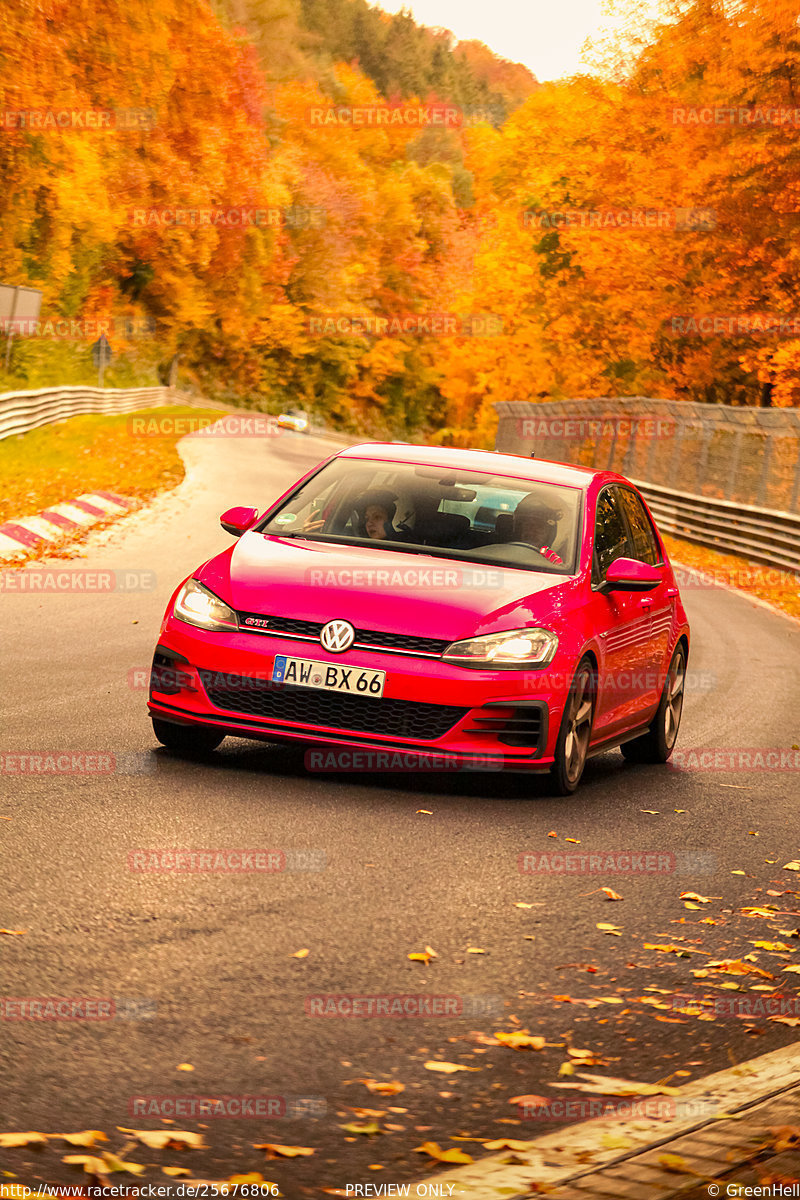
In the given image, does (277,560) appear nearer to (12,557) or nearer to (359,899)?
(359,899)

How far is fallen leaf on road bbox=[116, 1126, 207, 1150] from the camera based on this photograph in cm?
376

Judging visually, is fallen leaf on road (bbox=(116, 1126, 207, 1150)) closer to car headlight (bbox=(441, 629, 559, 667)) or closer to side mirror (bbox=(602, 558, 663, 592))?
car headlight (bbox=(441, 629, 559, 667))

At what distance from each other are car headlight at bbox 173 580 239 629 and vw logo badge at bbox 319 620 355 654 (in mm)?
460

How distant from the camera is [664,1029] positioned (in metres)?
5.03

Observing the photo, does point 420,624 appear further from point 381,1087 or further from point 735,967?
point 381,1087

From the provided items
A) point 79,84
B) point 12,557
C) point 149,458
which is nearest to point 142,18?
point 79,84

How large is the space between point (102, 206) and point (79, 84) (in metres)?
3.33

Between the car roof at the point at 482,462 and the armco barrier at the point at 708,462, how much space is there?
35.8 feet

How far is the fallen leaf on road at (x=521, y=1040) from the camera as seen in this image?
4.72 m
